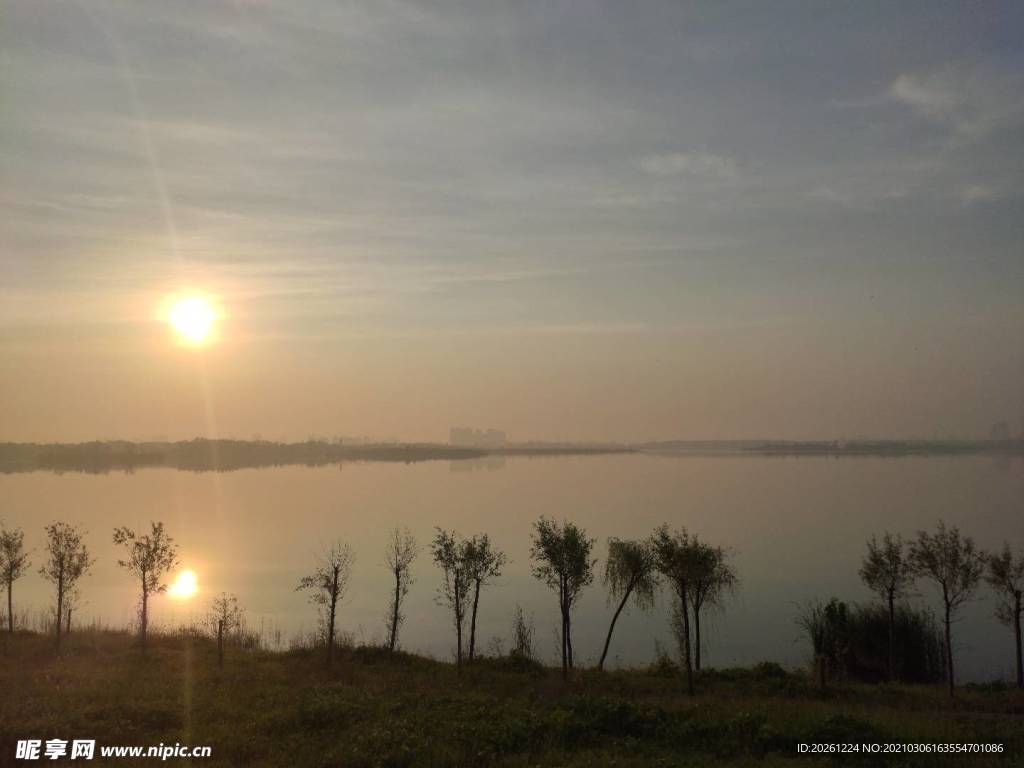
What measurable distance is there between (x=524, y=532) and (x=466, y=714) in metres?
41.0

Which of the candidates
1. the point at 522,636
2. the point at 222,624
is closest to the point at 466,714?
the point at 222,624

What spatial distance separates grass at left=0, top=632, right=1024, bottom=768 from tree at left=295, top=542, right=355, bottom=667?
203cm

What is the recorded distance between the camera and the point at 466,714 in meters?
13.2

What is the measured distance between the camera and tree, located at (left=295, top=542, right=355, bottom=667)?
19766 mm

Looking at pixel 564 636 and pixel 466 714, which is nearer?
pixel 466 714

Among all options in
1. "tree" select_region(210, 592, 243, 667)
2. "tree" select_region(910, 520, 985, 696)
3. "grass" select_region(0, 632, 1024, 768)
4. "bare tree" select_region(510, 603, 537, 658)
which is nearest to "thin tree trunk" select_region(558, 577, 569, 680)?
"grass" select_region(0, 632, 1024, 768)

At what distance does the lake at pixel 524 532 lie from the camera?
27.5m

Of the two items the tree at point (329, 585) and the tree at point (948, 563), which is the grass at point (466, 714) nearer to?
the tree at point (329, 585)

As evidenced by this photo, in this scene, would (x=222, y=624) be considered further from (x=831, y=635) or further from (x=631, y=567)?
(x=831, y=635)

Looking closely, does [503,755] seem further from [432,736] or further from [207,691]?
[207,691]

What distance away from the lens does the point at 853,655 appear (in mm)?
22766

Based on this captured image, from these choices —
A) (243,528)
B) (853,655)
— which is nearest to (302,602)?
(853,655)

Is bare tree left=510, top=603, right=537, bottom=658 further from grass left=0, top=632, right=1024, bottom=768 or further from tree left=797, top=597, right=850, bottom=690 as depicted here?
tree left=797, top=597, right=850, bottom=690

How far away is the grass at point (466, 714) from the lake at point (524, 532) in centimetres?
759
